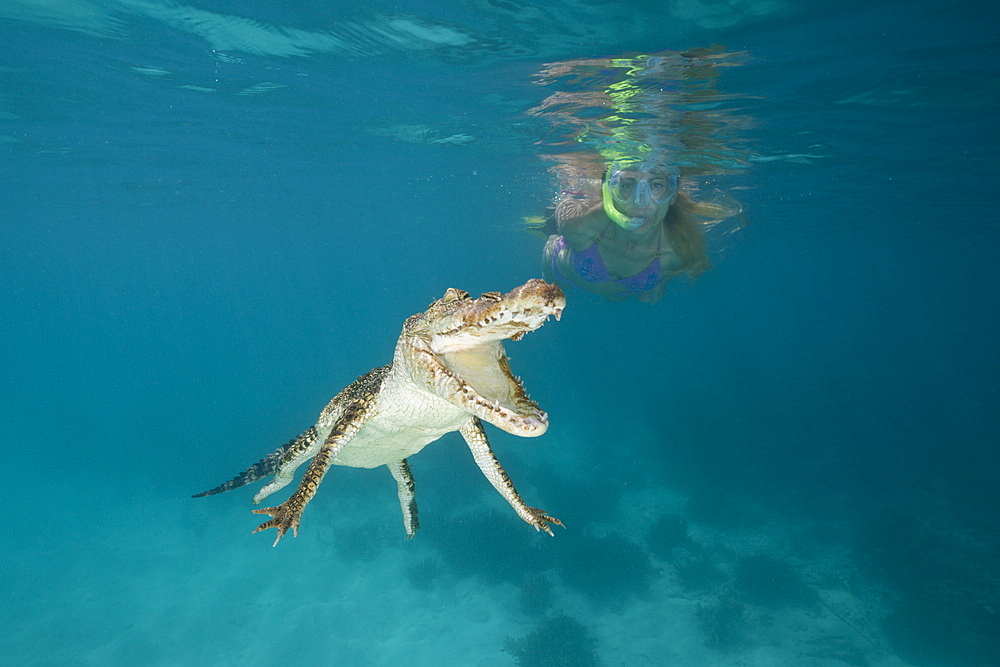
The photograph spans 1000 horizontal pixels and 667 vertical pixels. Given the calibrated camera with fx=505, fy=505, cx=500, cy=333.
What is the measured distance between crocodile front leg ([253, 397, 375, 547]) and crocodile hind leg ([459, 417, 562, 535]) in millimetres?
780

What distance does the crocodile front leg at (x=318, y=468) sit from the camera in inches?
113

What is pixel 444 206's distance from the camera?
3053 cm

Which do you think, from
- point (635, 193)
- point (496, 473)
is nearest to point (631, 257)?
point (635, 193)

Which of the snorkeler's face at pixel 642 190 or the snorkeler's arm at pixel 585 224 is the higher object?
the snorkeler's face at pixel 642 190

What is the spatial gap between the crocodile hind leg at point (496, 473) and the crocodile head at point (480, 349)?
923 mm

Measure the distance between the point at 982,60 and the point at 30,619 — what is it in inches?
891

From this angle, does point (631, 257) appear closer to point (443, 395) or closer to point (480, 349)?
point (480, 349)

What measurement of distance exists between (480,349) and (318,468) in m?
1.36

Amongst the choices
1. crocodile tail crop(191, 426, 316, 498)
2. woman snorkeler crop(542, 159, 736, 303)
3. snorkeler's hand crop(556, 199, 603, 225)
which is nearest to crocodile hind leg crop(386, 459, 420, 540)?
crocodile tail crop(191, 426, 316, 498)

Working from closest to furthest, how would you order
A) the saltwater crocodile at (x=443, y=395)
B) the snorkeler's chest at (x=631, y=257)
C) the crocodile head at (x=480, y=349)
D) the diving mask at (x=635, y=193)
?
the crocodile head at (x=480, y=349) → the saltwater crocodile at (x=443, y=395) → the diving mask at (x=635, y=193) → the snorkeler's chest at (x=631, y=257)

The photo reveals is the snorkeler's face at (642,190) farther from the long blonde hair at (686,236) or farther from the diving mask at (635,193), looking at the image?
the long blonde hair at (686,236)

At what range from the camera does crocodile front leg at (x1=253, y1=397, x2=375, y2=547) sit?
2867mm

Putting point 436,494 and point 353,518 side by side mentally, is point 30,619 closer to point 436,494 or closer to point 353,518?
point 353,518

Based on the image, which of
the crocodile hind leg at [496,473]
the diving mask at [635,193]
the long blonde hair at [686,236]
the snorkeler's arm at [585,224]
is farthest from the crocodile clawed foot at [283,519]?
the long blonde hair at [686,236]
